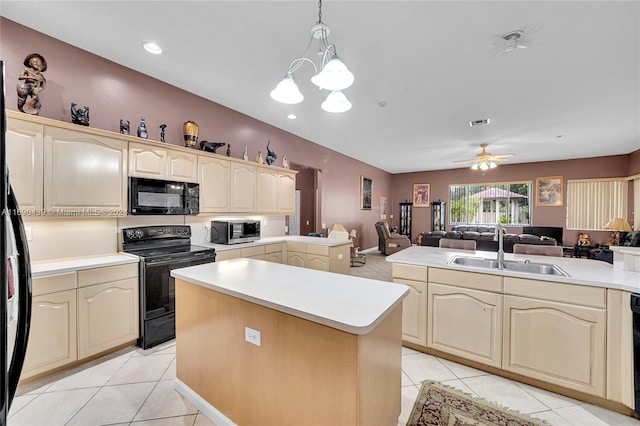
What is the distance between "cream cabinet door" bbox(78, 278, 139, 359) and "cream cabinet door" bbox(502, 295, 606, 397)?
3.22 metres

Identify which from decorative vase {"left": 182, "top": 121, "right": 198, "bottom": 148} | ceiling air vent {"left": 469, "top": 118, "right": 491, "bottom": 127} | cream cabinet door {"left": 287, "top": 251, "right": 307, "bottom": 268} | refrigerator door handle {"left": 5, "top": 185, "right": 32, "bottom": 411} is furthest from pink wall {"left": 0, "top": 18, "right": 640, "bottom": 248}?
ceiling air vent {"left": 469, "top": 118, "right": 491, "bottom": 127}

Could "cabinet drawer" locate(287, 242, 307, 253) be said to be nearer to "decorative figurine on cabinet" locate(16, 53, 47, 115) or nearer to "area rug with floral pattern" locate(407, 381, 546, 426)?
"area rug with floral pattern" locate(407, 381, 546, 426)

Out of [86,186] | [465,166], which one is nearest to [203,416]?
[86,186]

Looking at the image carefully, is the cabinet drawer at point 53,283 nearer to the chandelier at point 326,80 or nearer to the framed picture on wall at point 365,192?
the chandelier at point 326,80

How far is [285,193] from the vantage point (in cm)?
443

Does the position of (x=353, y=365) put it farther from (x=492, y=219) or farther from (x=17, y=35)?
(x=492, y=219)

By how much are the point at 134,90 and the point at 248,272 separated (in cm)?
259

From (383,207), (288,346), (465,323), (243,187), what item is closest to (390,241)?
(383,207)

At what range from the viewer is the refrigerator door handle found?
2.78 feet

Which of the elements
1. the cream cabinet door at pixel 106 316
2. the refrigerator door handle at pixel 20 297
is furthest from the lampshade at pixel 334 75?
the cream cabinet door at pixel 106 316

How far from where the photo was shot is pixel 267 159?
14.0 feet

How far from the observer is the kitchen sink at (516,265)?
214 centimetres

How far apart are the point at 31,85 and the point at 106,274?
64.4 inches

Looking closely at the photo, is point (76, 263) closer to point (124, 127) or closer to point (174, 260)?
point (174, 260)
